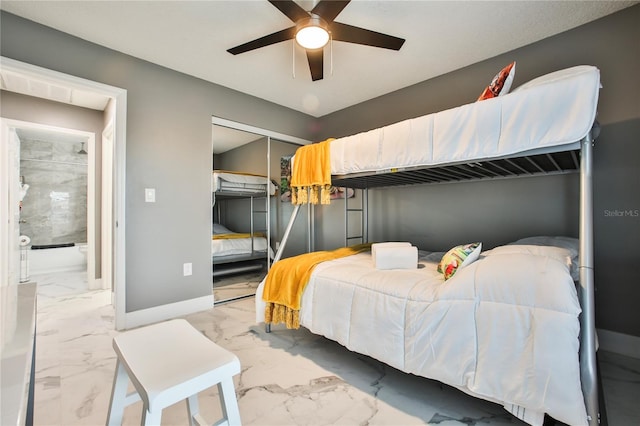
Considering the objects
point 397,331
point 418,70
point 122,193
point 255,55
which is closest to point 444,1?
point 418,70

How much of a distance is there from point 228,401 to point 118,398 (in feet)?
1.67

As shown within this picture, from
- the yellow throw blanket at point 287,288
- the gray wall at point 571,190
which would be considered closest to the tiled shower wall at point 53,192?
the yellow throw blanket at point 287,288

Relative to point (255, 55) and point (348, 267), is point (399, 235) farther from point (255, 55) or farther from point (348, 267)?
point (255, 55)

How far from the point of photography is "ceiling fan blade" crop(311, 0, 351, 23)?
5.20 feet

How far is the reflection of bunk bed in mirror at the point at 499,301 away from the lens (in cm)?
111

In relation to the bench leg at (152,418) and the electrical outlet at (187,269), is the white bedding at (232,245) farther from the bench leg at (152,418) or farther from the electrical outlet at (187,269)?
the bench leg at (152,418)

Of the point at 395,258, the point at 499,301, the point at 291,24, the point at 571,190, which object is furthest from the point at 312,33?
the point at 571,190

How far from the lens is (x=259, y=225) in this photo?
3.51 metres

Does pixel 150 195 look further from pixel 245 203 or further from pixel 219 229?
pixel 245 203

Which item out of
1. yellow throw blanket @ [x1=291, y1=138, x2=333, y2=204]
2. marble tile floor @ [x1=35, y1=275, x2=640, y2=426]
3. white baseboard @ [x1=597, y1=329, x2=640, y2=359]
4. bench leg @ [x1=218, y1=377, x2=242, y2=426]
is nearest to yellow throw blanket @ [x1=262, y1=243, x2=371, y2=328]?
marble tile floor @ [x1=35, y1=275, x2=640, y2=426]

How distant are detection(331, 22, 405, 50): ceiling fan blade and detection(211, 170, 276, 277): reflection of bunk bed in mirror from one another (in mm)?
1907

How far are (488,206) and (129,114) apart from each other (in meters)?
3.42

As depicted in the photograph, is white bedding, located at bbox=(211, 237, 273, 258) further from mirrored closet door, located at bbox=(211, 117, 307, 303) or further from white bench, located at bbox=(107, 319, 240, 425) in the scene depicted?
white bench, located at bbox=(107, 319, 240, 425)

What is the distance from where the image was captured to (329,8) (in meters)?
1.67
